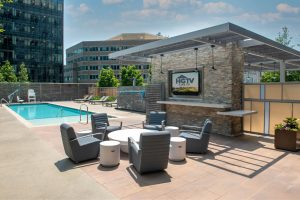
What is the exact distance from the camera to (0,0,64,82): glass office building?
183 feet

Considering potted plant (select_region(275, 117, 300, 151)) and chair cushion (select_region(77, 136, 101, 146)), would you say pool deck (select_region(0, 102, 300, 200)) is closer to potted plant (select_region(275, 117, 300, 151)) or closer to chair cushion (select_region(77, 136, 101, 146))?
potted plant (select_region(275, 117, 300, 151))

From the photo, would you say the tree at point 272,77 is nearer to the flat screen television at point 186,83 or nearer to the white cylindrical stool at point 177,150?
the flat screen television at point 186,83

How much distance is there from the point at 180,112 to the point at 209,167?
611 cm

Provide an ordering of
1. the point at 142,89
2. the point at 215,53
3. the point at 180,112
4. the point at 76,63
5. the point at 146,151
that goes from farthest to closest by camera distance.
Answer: the point at 76,63, the point at 142,89, the point at 180,112, the point at 215,53, the point at 146,151

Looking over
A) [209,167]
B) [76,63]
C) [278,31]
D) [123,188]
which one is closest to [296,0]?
[278,31]

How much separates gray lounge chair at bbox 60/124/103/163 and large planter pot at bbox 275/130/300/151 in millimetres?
5759

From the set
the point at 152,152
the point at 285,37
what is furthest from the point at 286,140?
the point at 285,37

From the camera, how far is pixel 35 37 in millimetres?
59312

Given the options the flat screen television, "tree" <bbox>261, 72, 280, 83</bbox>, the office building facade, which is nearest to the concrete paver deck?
the flat screen television

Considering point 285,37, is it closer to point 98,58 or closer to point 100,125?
point 100,125

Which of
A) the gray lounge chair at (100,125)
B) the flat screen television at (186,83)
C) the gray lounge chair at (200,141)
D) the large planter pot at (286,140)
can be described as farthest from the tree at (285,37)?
the gray lounge chair at (100,125)

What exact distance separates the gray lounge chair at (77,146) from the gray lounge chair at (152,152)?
1.54 meters

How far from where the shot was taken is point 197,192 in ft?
14.6

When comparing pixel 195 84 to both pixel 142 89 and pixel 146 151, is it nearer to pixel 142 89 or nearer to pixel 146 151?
pixel 146 151
